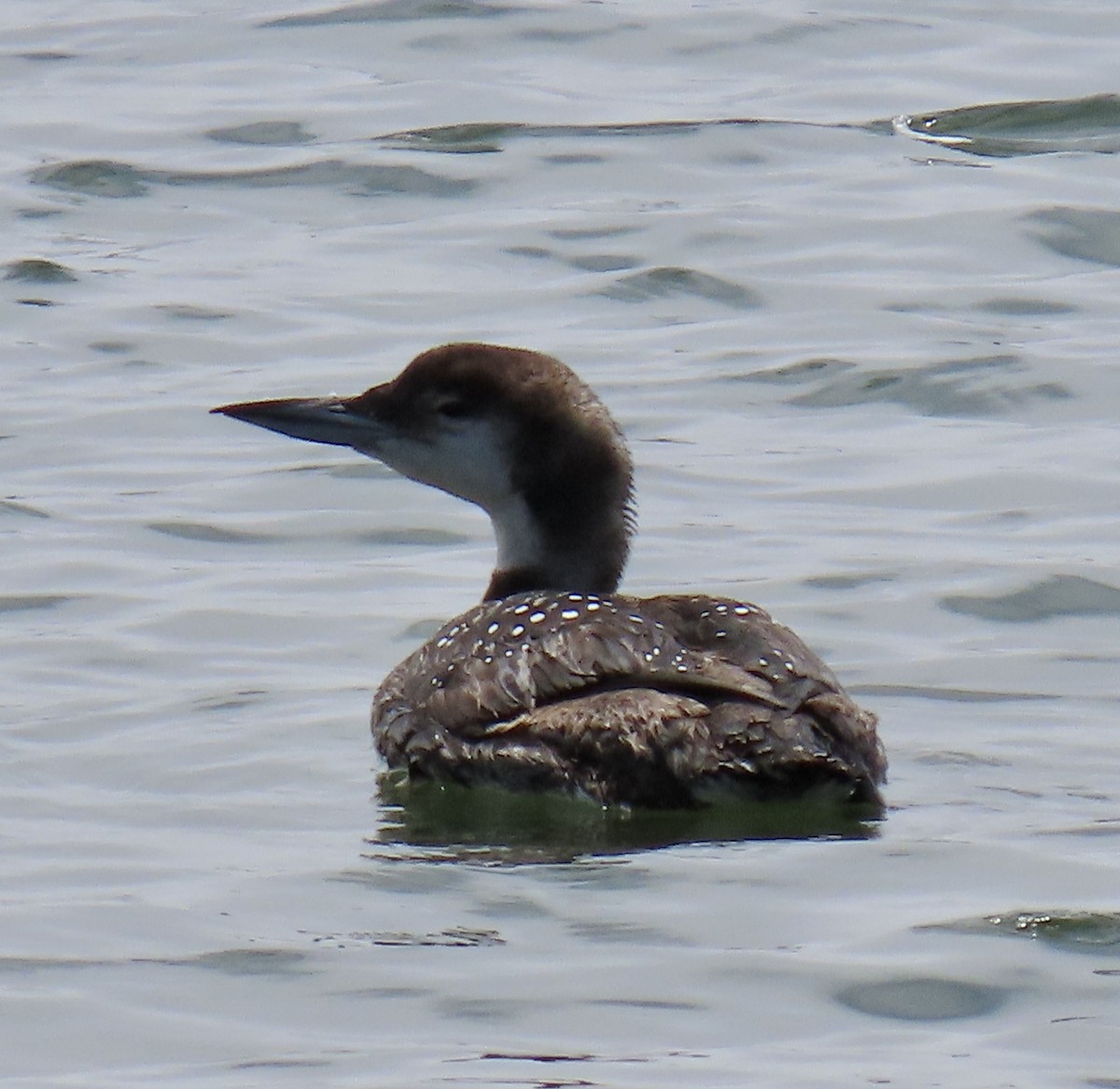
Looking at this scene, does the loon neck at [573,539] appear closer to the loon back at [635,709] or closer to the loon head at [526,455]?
the loon head at [526,455]

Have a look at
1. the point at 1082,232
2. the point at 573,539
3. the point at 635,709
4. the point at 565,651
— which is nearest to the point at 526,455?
the point at 573,539

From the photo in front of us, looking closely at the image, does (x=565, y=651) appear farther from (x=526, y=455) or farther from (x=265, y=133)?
(x=265, y=133)

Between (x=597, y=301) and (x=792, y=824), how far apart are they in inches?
202

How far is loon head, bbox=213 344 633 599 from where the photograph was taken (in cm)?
691

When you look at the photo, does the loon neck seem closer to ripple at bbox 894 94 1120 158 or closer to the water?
the water

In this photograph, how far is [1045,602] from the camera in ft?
25.0

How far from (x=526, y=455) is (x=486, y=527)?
168 centimetres

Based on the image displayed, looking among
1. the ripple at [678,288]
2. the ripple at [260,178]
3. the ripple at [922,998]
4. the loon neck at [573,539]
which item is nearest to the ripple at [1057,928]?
the ripple at [922,998]

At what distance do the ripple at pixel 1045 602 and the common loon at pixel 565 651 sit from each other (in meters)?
1.07

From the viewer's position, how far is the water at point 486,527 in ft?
16.2

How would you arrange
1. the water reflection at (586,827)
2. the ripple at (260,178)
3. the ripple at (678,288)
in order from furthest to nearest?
the ripple at (260,178) → the ripple at (678,288) → the water reflection at (586,827)

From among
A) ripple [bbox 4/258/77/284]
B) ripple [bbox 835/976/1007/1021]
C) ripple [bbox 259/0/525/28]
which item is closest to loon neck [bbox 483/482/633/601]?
ripple [bbox 835/976/1007/1021]

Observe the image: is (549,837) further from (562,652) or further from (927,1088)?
(927,1088)

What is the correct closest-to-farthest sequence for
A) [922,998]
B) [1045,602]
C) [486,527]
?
[922,998] → [1045,602] → [486,527]
